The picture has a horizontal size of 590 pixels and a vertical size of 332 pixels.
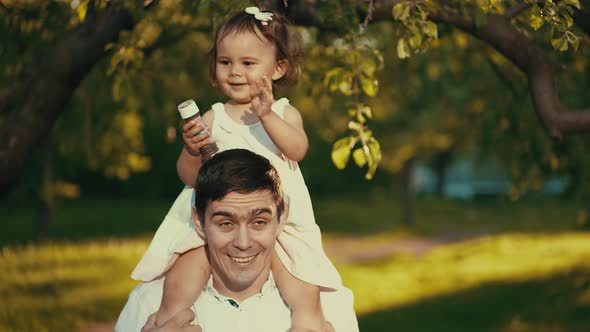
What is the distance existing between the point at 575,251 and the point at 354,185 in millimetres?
19931

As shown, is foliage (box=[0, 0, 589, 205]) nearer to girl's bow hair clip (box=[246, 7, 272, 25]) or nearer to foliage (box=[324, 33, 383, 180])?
foliage (box=[324, 33, 383, 180])

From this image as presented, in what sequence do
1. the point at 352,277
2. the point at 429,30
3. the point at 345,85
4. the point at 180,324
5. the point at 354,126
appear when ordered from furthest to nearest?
the point at 352,277
the point at 345,85
the point at 354,126
the point at 429,30
the point at 180,324

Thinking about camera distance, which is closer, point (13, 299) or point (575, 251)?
point (13, 299)

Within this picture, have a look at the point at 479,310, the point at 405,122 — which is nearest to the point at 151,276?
the point at 479,310

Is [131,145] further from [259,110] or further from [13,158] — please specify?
[259,110]

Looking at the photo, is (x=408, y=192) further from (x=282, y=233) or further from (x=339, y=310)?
(x=282, y=233)

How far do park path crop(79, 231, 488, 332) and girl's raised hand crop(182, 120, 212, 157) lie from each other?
16.8 meters

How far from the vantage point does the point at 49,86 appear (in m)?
6.13

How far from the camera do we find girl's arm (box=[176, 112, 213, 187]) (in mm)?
3529

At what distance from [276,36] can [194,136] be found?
622mm

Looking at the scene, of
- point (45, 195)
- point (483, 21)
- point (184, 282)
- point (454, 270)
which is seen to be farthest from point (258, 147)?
point (45, 195)

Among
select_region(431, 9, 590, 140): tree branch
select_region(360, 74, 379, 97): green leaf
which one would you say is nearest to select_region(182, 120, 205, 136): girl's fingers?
select_region(360, 74, 379, 97): green leaf

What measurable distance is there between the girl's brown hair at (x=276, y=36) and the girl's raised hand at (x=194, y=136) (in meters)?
0.40

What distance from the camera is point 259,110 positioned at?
3430 millimetres
